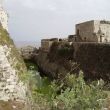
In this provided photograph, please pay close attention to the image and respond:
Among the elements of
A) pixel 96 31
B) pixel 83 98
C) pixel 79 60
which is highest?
pixel 96 31

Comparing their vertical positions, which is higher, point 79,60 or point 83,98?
point 83,98

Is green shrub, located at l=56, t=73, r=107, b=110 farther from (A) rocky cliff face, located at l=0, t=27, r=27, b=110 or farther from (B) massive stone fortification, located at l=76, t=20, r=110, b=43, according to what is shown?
(B) massive stone fortification, located at l=76, t=20, r=110, b=43

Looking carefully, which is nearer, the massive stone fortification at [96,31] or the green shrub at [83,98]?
the green shrub at [83,98]

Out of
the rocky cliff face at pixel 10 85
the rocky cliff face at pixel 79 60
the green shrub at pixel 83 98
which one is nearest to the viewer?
the green shrub at pixel 83 98

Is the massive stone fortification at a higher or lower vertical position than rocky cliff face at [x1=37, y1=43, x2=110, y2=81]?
higher

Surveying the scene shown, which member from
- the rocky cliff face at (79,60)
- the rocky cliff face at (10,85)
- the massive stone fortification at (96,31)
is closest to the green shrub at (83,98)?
the rocky cliff face at (10,85)

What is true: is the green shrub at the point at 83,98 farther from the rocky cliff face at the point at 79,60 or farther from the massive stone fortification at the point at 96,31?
the massive stone fortification at the point at 96,31

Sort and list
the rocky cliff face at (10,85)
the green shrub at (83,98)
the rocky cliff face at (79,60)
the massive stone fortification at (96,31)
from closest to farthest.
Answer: the green shrub at (83,98) → the rocky cliff face at (10,85) → the rocky cliff face at (79,60) → the massive stone fortification at (96,31)

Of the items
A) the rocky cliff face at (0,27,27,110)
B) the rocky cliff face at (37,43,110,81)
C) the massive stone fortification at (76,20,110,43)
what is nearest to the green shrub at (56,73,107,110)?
the rocky cliff face at (0,27,27,110)

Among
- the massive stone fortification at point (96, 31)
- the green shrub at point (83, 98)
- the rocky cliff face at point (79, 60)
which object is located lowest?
the rocky cliff face at point (79, 60)

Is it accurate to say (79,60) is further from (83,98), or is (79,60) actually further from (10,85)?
(83,98)

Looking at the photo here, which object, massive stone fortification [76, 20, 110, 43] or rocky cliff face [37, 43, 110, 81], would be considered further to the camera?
massive stone fortification [76, 20, 110, 43]

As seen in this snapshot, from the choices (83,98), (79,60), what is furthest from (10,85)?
(79,60)

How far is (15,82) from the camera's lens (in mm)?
12305
